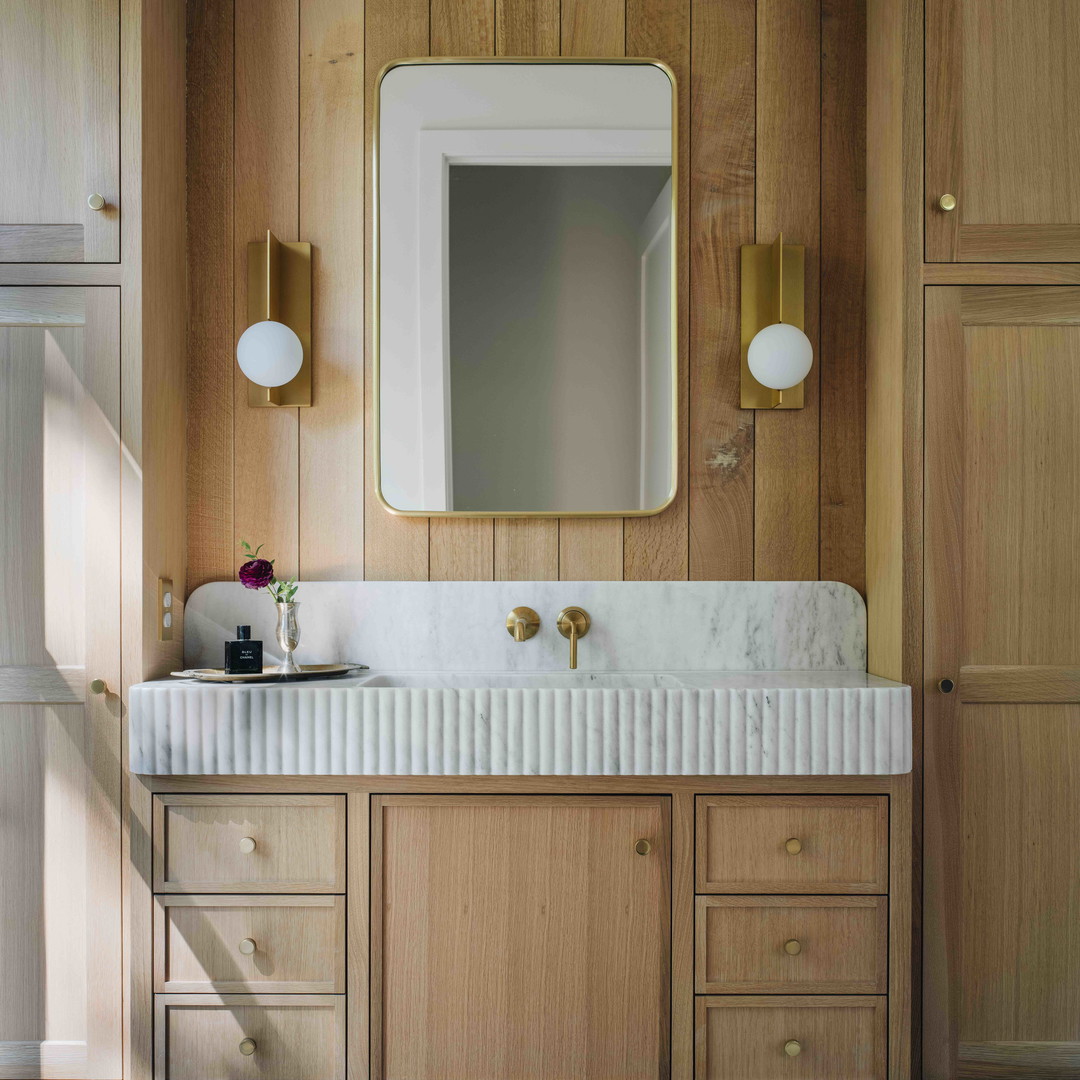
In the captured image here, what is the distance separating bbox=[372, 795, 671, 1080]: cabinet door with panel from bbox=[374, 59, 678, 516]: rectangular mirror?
2.16 ft

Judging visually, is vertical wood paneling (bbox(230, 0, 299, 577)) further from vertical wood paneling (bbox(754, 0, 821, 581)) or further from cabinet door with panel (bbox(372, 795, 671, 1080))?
vertical wood paneling (bbox(754, 0, 821, 581))

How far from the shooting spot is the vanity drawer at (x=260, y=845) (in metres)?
1.53

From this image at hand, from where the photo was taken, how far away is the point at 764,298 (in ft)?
6.06

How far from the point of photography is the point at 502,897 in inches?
59.4

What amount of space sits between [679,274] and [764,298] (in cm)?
19

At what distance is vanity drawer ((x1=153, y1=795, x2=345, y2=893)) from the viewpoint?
1.53 metres

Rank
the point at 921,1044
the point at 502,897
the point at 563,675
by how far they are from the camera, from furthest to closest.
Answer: the point at 563,675 < the point at 921,1044 < the point at 502,897

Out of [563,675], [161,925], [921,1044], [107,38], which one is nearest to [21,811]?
[161,925]

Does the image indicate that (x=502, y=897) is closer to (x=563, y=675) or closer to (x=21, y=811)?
(x=563, y=675)

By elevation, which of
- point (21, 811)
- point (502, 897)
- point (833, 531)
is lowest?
point (502, 897)

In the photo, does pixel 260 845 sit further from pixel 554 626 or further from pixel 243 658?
pixel 554 626

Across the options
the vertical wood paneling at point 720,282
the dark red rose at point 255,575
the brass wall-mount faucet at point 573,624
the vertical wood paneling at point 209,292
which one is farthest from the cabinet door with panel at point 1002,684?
the vertical wood paneling at point 209,292

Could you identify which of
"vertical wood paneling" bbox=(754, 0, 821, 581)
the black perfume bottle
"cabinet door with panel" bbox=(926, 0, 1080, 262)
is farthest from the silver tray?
"cabinet door with panel" bbox=(926, 0, 1080, 262)

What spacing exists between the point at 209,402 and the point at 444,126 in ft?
2.60
